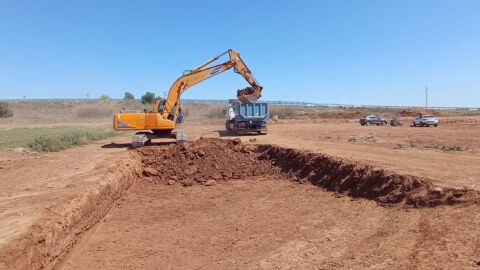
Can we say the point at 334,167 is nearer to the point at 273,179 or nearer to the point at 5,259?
the point at 273,179

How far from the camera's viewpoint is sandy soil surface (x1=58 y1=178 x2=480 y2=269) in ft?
21.1

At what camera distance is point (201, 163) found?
17.1m

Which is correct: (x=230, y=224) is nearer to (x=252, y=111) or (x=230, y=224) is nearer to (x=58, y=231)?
(x=58, y=231)

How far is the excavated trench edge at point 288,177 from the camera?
→ 22.5 ft

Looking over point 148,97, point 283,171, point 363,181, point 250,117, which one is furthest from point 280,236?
point 148,97

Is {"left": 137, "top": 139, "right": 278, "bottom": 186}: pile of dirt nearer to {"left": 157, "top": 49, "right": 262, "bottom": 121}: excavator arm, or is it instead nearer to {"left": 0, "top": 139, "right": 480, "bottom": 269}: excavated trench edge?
{"left": 0, "top": 139, "right": 480, "bottom": 269}: excavated trench edge

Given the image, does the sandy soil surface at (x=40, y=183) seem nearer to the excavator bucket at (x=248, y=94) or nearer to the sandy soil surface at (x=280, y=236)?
the sandy soil surface at (x=280, y=236)

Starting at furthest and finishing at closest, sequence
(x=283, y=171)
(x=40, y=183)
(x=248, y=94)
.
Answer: (x=248, y=94) → (x=283, y=171) → (x=40, y=183)

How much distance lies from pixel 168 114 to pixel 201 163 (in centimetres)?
476

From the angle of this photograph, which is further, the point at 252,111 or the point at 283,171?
the point at 252,111

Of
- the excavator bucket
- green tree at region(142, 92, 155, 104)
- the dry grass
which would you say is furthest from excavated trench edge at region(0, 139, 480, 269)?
green tree at region(142, 92, 155, 104)

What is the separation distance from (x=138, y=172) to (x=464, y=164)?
11.3m

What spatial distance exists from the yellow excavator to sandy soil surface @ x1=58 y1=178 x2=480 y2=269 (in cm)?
813

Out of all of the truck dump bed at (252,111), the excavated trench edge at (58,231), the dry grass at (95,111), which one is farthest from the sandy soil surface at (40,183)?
the dry grass at (95,111)
